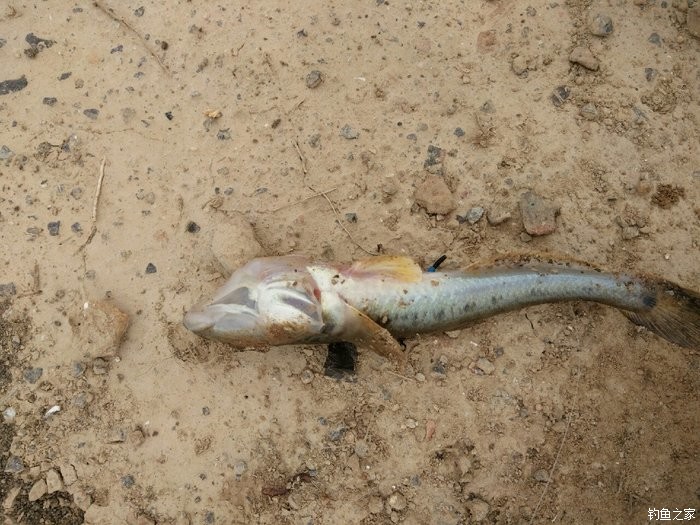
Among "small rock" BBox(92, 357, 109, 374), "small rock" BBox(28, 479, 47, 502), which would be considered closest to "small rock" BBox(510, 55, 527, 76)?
"small rock" BBox(92, 357, 109, 374)

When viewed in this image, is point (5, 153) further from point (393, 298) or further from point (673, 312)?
point (673, 312)

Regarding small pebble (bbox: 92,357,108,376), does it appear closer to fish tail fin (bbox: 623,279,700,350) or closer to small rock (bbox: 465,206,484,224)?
small rock (bbox: 465,206,484,224)

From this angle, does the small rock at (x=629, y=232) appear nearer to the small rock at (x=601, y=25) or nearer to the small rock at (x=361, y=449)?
the small rock at (x=601, y=25)

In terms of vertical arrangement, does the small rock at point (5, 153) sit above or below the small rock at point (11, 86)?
below

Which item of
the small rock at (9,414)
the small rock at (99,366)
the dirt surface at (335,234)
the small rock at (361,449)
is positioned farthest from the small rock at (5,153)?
the small rock at (361,449)

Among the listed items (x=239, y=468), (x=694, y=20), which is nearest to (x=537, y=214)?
(x=694, y=20)

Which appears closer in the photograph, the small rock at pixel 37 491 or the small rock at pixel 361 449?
the small rock at pixel 37 491

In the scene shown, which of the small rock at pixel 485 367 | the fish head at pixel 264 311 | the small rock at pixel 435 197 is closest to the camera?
the fish head at pixel 264 311
